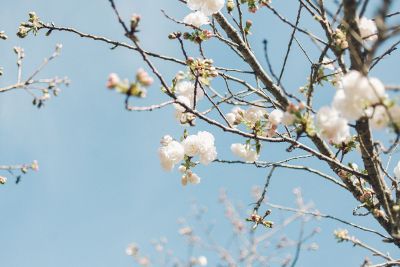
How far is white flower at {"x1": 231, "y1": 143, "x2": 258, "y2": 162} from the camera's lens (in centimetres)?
262

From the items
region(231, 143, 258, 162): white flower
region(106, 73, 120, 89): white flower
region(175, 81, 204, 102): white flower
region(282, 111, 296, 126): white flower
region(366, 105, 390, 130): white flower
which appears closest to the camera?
region(106, 73, 120, 89): white flower

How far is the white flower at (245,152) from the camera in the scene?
2.62 metres

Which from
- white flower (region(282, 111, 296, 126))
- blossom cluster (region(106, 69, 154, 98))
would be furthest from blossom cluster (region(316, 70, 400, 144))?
blossom cluster (region(106, 69, 154, 98))

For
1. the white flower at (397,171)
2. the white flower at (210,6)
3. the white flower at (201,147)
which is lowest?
the white flower at (201,147)

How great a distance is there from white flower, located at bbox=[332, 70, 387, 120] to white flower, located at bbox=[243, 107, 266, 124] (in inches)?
44.6

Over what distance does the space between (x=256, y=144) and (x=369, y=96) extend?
98 cm

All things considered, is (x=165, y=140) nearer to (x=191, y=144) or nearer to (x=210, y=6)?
(x=191, y=144)

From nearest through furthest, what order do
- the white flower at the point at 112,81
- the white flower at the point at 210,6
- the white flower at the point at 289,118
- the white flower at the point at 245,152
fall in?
the white flower at the point at 112,81
the white flower at the point at 289,118
the white flower at the point at 245,152
the white flower at the point at 210,6

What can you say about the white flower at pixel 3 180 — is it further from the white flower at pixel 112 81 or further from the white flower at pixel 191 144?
the white flower at pixel 112 81

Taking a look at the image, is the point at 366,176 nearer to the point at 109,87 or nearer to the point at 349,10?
the point at 349,10

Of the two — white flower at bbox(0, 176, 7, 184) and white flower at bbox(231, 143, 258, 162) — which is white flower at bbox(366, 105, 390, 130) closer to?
white flower at bbox(231, 143, 258, 162)

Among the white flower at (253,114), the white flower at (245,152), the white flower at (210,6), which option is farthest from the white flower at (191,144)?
the white flower at (210,6)

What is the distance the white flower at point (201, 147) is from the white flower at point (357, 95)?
111cm

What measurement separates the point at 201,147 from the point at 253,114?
1.44ft
